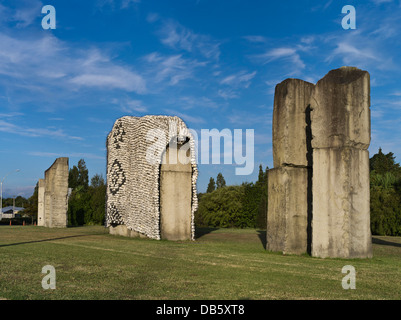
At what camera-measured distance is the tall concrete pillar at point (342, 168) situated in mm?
10523

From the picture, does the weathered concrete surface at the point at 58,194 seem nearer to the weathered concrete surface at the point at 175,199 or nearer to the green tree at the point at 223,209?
the green tree at the point at 223,209

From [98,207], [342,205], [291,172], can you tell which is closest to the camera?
[342,205]

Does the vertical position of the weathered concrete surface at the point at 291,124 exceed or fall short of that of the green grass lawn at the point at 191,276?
it exceeds it

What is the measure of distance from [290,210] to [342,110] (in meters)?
3.13

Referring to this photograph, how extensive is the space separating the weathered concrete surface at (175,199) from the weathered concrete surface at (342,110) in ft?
21.7

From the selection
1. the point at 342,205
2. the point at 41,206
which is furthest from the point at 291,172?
the point at 41,206

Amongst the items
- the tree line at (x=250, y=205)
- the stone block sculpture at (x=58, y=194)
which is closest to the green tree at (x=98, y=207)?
the tree line at (x=250, y=205)

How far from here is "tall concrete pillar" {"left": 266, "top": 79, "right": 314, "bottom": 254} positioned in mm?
11711

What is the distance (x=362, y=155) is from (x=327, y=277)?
419 cm

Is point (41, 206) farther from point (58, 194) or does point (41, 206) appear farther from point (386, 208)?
point (386, 208)

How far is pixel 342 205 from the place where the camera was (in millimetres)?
10539

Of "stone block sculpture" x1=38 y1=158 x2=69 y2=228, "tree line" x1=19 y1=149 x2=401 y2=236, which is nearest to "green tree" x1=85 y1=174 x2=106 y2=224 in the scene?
"tree line" x1=19 y1=149 x2=401 y2=236

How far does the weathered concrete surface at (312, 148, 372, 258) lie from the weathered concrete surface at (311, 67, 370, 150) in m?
0.29

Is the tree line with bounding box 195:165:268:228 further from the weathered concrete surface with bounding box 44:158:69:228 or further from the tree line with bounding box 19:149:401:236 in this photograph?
the weathered concrete surface with bounding box 44:158:69:228
